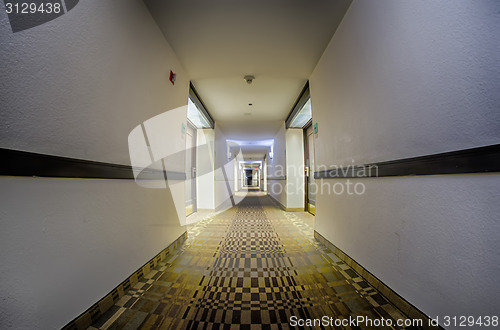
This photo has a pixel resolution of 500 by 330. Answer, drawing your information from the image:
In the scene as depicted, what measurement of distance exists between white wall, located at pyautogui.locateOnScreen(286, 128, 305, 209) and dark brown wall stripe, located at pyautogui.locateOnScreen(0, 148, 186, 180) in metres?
4.33

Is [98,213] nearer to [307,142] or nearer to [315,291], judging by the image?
→ [315,291]

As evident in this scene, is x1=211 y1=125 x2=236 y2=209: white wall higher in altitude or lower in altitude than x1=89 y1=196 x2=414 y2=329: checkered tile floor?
higher

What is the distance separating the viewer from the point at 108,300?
1224mm

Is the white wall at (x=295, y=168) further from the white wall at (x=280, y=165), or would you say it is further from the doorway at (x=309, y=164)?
the white wall at (x=280, y=165)

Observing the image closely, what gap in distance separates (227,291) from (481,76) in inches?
81.1

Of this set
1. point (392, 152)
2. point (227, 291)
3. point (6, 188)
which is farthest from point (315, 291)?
point (6, 188)

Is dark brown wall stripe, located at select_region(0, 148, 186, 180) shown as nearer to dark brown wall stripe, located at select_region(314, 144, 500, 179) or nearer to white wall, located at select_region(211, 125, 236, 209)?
dark brown wall stripe, located at select_region(314, 144, 500, 179)

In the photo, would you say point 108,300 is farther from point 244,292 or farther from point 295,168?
point 295,168

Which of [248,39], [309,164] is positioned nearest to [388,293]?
[248,39]

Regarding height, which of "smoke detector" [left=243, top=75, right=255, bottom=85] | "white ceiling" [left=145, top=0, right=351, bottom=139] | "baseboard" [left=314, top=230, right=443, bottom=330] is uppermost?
"white ceiling" [left=145, top=0, right=351, bottom=139]

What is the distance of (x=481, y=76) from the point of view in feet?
2.61

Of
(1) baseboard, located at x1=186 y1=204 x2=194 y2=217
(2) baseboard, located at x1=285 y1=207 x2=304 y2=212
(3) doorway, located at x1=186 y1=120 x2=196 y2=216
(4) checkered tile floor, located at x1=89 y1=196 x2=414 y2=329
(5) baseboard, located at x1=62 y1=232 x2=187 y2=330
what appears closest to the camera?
(5) baseboard, located at x1=62 y1=232 x2=187 y2=330

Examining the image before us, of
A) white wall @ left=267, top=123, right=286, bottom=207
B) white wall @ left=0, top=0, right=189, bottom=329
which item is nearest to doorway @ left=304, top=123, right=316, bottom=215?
white wall @ left=267, top=123, right=286, bottom=207

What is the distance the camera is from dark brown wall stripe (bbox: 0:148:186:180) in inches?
29.9
